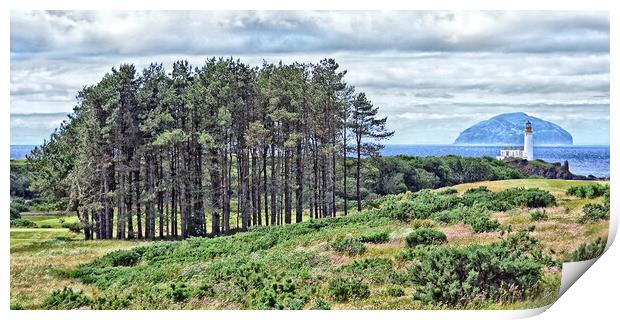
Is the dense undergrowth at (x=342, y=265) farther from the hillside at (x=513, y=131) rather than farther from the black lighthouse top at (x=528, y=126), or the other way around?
the black lighthouse top at (x=528, y=126)

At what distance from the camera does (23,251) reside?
22.7 m

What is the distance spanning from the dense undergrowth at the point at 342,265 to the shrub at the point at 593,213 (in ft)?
2.38

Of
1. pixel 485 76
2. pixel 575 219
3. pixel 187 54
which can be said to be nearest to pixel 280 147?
pixel 187 54

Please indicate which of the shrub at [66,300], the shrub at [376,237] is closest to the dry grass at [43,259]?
the shrub at [66,300]

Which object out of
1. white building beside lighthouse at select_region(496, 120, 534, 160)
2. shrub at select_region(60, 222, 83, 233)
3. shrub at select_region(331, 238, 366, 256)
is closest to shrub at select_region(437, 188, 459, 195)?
white building beside lighthouse at select_region(496, 120, 534, 160)

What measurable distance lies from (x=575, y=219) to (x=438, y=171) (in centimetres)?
303

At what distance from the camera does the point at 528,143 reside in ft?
76.4

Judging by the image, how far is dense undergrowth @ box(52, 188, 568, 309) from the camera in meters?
21.3

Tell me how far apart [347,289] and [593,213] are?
5.40 m

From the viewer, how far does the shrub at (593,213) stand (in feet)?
74.9

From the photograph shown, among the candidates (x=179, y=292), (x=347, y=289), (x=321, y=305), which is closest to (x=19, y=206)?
(x=179, y=292)

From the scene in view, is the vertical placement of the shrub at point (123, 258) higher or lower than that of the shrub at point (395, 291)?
higher

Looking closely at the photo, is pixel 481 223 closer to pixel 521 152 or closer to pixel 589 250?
pixel 521 152
